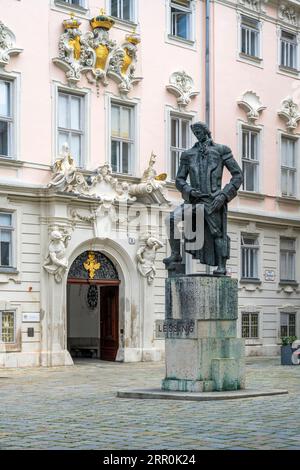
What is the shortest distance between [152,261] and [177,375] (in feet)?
40.7

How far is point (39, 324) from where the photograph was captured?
2450 cm

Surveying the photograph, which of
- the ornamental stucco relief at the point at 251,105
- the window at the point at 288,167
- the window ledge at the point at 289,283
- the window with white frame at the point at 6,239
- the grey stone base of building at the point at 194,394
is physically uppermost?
the ornamental stucco relief at the point at 251,105

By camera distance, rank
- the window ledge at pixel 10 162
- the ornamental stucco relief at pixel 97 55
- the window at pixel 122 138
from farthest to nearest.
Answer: the window at pixel 122 138
the ornamental stucco relief at pixel 97 55
the window ledge at pixel 10 162

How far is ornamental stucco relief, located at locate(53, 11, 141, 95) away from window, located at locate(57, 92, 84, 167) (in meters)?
0.54

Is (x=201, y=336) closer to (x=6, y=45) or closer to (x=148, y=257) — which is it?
(x=6, y=45)

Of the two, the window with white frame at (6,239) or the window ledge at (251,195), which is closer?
the window with white frame at (6,239)

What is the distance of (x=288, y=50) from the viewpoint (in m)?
33.7

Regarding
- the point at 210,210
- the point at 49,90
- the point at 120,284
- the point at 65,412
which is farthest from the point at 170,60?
the point at 65,412

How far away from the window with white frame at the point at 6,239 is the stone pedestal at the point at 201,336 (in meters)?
9.54

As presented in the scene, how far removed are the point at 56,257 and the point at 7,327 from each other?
86.2 inches

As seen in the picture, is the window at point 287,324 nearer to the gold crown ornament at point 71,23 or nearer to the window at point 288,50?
the window at point 288,50

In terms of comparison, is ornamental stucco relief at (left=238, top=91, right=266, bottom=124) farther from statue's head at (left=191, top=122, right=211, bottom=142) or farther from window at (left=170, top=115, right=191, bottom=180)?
statue's head at (left=191, top=122, right=211, bottom=142)

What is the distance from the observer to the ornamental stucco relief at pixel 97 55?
25453mm

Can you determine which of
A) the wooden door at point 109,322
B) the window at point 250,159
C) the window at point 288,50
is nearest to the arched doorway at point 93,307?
the wooden door at point 109,322
